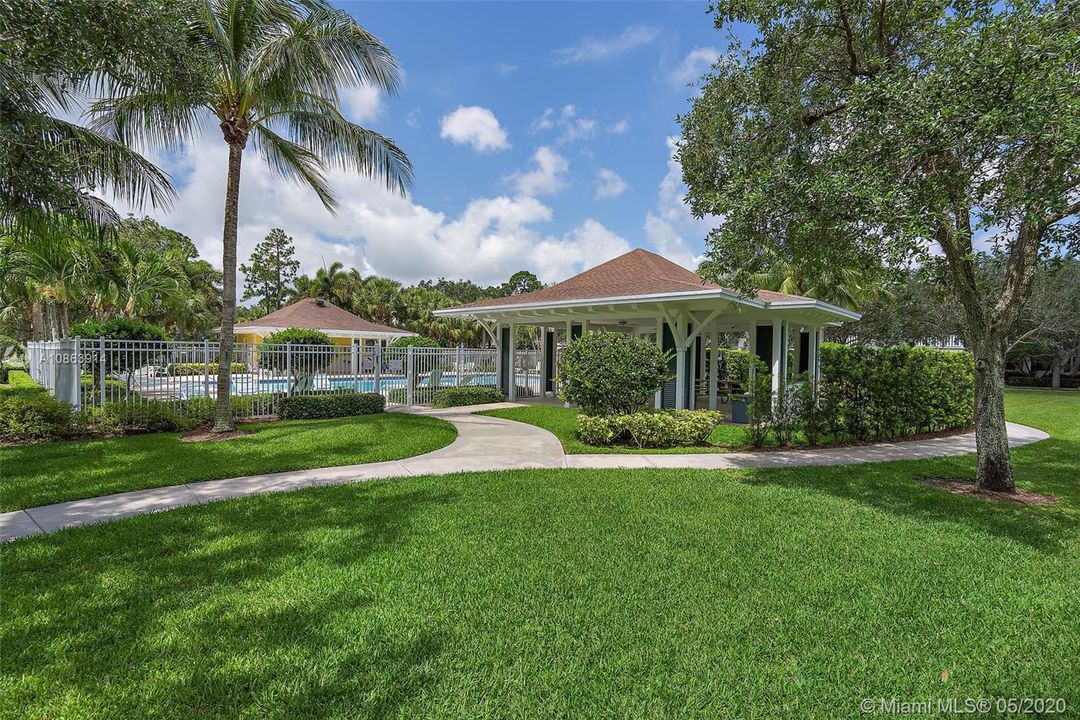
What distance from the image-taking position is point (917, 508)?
5.69 meters

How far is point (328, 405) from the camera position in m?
12.5

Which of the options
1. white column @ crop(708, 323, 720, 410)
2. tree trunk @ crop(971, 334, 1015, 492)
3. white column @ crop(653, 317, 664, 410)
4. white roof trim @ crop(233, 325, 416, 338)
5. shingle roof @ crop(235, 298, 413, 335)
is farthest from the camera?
shingle roof @ crop(235, 298, 413, 335)

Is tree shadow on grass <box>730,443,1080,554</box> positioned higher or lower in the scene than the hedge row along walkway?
lower

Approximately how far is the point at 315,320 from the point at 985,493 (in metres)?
27.5

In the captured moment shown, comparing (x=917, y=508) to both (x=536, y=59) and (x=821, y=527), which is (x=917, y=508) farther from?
(x=536, y=59)

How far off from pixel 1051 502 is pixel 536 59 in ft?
40.2

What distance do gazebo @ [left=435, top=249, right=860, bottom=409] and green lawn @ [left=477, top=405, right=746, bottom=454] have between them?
111 cm

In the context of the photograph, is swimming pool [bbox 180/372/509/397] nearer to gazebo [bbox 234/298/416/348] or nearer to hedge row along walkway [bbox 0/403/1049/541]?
hedge row along walkway [bbox 0/403/1049/541]

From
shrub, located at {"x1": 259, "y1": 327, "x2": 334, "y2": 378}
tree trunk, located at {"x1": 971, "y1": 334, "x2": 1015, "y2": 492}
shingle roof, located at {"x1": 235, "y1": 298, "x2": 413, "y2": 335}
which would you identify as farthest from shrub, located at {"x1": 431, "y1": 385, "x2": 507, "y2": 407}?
shingle roof, located at {"x1": 235, "y1": 298, "x2": 413, "y2": 335}

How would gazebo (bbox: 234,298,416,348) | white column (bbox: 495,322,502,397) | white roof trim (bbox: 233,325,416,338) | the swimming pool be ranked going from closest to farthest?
the swimming pool → white column (bbox: 495,322,502,397) → white roof trim (bbox: 233,325,416,338) → gazebo (bbox: 234,298,416,348)

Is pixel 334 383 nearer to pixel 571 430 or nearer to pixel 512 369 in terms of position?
pixel 512 369

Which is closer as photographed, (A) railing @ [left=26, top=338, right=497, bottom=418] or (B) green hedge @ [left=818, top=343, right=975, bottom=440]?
(A) railing @ [left=26, top=338, right=497, bottom=418]

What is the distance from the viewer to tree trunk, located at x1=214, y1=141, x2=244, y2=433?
31.1 feet

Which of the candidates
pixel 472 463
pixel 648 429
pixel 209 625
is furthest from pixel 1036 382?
pixel 209 625
